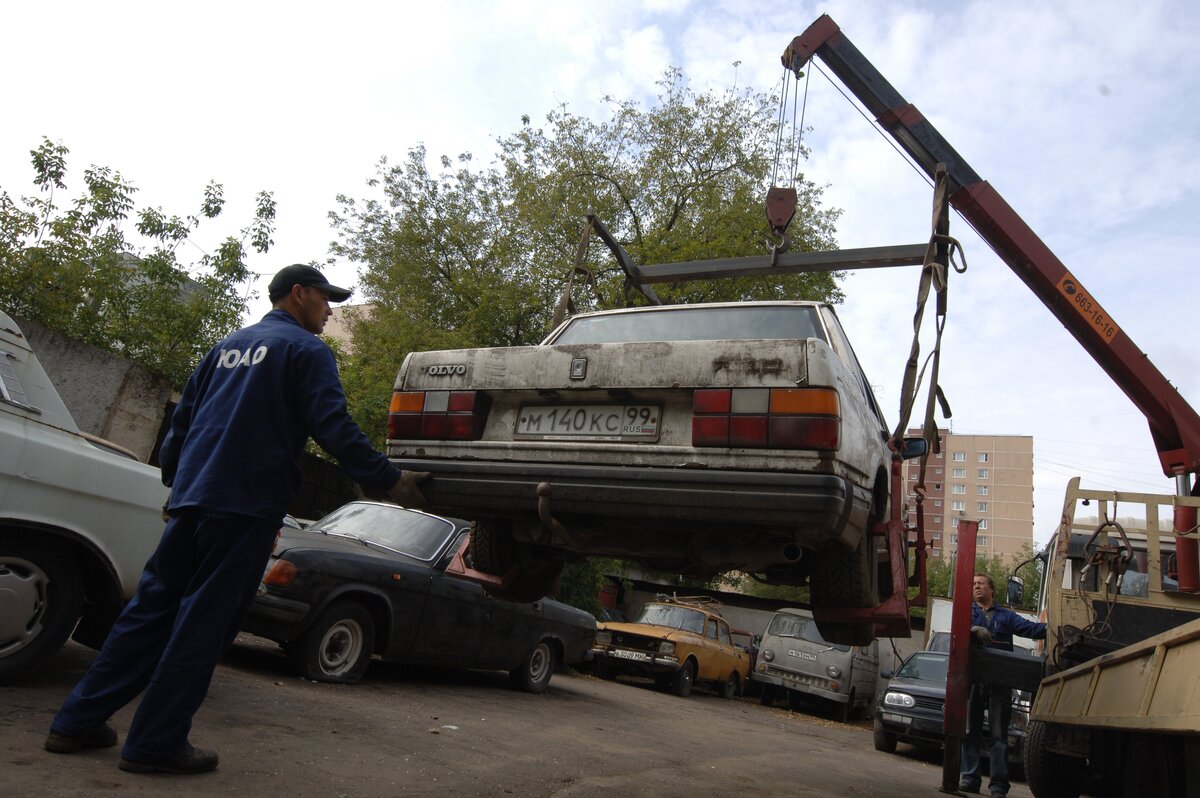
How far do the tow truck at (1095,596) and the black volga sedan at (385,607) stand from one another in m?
3.51

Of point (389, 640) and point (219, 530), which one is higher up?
point (219, 530)

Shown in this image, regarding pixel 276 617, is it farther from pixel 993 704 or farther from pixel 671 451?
pixel 993 704

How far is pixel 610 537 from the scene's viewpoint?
13.4 ft

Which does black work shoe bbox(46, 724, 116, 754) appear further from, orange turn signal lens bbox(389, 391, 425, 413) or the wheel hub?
orange turn signal lens bbox(389, 391, 425, 413)

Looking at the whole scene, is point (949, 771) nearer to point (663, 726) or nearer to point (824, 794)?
point (824, 794)

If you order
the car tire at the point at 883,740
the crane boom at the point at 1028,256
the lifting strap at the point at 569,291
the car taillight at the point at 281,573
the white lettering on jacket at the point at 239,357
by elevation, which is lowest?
the car tire at the point at 883,740

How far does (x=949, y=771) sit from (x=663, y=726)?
3.04 m

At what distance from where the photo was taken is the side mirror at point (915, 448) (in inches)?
184

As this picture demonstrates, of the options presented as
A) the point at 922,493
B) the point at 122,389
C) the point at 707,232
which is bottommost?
the point at 922,493

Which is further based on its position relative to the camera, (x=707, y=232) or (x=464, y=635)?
(x=707, y=232)

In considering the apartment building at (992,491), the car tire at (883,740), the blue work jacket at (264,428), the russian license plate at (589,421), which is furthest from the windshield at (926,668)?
the apartment building at (992,491)

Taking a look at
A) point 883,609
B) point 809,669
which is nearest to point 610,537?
point 883,609

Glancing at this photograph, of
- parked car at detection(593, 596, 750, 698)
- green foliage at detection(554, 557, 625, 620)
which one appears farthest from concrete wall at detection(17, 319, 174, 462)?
parked car at detection(593, 596, 750, 698)

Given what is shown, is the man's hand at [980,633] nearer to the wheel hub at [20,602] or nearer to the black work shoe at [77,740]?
the black work shoe at [77,740]
